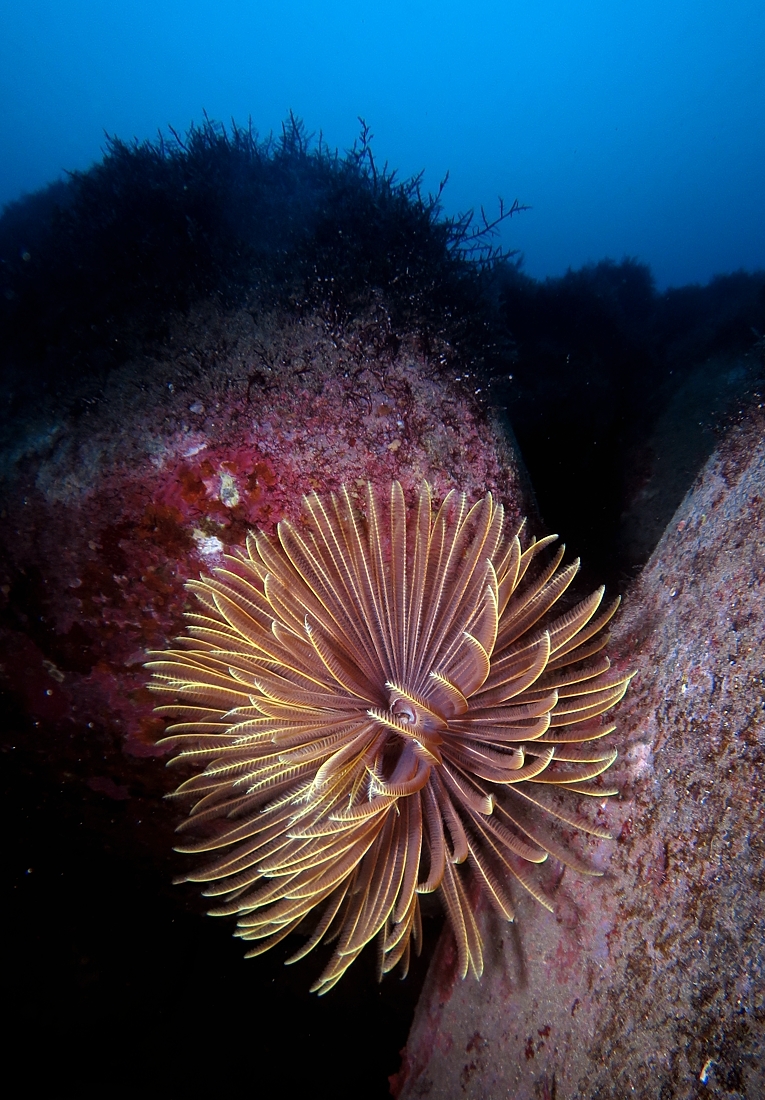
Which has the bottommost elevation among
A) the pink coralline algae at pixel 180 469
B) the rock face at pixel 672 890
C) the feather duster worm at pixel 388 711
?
the rock face at pixel 672 890

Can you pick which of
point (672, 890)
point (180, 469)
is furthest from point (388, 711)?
point (180, 469)

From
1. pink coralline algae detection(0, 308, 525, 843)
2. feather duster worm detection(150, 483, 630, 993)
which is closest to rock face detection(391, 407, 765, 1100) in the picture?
feather duster worm detection(150, 483, 630, 993)

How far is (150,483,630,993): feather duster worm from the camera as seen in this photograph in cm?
288

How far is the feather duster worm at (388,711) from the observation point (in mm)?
2877

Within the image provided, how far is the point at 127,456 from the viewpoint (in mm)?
3588

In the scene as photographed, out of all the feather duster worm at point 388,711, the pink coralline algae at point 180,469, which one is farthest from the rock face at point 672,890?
the pink coralline algae at point 180,469

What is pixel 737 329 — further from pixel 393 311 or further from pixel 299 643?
pixel 299 643

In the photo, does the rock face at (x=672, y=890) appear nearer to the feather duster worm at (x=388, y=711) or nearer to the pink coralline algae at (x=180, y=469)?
the feather duster worm at (x=388, y=711)

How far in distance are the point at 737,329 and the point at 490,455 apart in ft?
12.5

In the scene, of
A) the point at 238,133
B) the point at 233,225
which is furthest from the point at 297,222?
the point at 238,133

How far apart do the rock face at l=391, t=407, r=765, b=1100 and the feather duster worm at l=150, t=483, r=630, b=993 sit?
0.73 feet

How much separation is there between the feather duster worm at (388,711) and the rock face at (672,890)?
224 millimetres

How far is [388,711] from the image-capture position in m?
3.24

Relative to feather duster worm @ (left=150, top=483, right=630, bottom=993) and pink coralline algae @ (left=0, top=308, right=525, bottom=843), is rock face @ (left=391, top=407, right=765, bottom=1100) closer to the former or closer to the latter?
feather duster worm @ (left=150, top=483, right=630, bottom=993)
